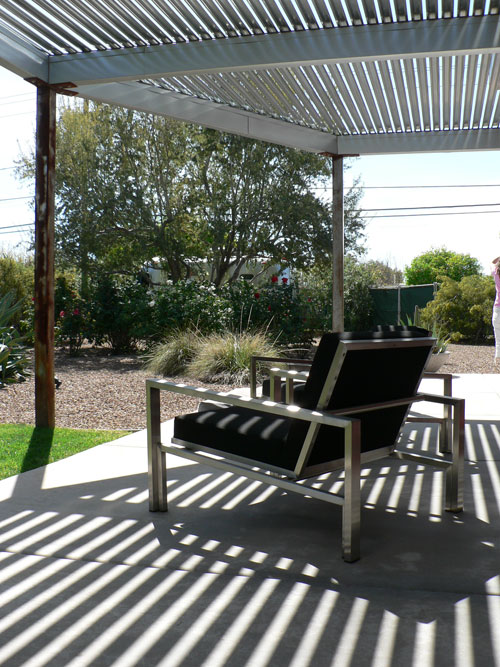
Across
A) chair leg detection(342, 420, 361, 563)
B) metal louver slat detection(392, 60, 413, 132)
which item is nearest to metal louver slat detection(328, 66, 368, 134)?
metal louver slat detection(392, 60, 413, 132)

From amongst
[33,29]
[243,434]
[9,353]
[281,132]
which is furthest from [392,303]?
[243,434]

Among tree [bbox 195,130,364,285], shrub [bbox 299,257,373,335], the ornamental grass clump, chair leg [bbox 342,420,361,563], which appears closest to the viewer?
chair leg [bbox 342,420,361,563]

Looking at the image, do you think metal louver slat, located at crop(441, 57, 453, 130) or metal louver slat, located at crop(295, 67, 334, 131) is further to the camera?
metal louver slat, located at crop(295, 67, 334, 131)

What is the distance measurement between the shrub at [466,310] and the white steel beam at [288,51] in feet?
38.1

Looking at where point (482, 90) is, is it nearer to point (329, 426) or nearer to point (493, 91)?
point (493, 91)

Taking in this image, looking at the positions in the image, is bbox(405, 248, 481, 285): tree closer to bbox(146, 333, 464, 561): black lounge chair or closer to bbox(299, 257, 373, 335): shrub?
bbox(299, 257, 373, 335): shrub

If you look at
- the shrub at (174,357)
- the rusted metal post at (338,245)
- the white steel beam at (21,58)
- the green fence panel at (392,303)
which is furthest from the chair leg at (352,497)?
the green fence panel at (392,303)

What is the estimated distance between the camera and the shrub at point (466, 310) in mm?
15477

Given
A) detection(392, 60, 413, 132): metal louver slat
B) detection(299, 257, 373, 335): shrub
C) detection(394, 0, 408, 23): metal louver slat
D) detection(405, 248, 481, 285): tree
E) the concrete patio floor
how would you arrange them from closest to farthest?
the concrete patio floor < detection(394, 0, 408, 23): metal louver slat < detection(392, 60, 413, 132): metal louver slat < detection(299, 257, 373, 335): shrub < detection(405, 248, 481, 285): tree

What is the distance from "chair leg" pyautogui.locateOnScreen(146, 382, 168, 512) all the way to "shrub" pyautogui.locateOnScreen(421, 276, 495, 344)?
42.3 ft

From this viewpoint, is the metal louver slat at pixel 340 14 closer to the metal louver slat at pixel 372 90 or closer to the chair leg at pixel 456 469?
the metal louver slat at pixel 372 90

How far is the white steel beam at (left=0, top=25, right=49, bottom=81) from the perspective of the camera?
4.43 meters

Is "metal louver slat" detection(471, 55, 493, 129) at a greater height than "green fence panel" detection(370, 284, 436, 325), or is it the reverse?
"metal louver slat" detection(471, 55, 493, 129)

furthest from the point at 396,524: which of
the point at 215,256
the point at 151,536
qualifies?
the point at 215,256
